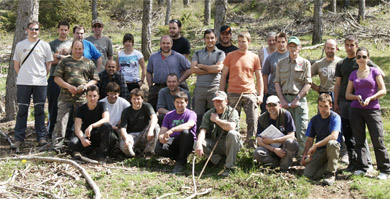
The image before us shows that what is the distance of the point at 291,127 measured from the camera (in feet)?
20.5

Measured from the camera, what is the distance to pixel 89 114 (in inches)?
276

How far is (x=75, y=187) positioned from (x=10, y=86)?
4.40m

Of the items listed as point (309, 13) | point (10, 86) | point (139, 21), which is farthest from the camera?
point (139, 21)

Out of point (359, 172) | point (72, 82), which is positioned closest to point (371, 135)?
point (359, 172)

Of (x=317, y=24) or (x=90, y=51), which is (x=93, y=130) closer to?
(x=90, y=51)

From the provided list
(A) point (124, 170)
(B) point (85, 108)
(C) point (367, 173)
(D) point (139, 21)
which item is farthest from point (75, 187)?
(D) point (139, 21)

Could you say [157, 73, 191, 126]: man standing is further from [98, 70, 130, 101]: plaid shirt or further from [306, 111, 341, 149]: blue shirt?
[306, 111, 341, 149]: blue shirt

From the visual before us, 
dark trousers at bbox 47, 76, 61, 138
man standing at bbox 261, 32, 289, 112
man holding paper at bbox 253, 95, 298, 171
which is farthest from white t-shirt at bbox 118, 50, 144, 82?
man holding paper at bbox 253, 95, 298, 171

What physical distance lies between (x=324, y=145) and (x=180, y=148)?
207cm

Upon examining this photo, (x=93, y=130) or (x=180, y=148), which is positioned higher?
(x=93, y=130)

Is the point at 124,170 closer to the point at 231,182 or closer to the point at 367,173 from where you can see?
the point at 231,182

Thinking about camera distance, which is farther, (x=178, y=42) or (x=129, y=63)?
(x=178, y=42)

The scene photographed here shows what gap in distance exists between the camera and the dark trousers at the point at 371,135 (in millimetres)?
5941

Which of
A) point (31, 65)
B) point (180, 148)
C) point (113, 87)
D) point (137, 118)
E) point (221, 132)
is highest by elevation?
point (31, 65)
